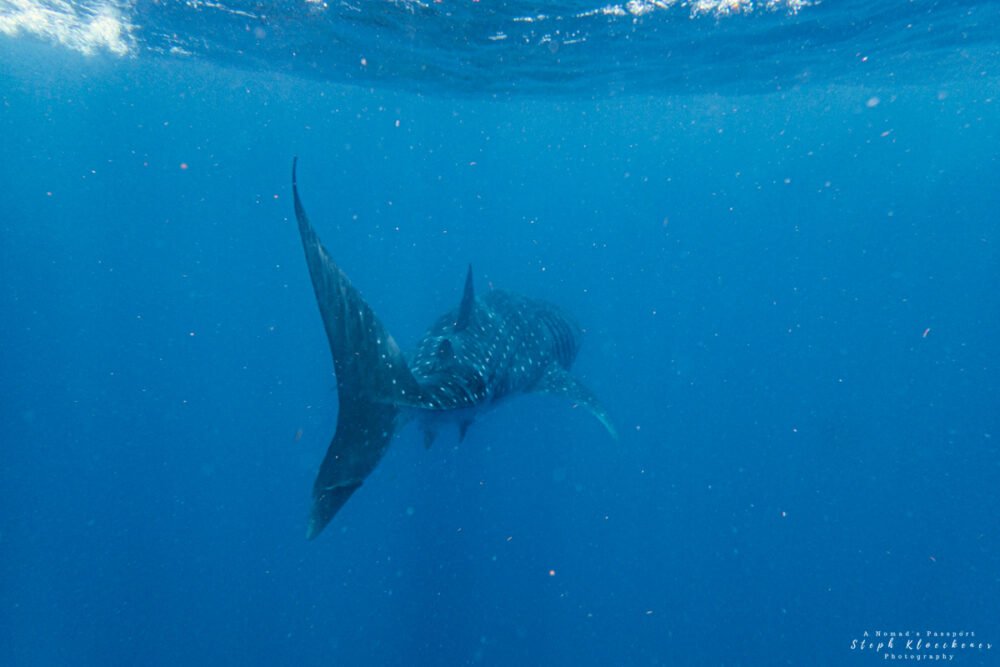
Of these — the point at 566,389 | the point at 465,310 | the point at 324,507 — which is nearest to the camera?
the point at 324,507

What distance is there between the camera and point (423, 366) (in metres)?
6.04

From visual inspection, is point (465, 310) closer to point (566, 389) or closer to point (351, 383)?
point (566, 389)

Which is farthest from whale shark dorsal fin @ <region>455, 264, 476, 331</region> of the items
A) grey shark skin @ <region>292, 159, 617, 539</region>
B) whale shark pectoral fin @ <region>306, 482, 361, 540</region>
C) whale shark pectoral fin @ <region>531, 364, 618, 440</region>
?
whale shark pectoral fin @ <region>306, 482, 361, 540</region>

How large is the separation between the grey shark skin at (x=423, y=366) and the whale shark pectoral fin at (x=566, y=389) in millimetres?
15

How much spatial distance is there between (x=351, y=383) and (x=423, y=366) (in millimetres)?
2184

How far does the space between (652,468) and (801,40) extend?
1276 cm

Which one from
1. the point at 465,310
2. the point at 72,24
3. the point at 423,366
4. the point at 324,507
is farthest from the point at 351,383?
the point at 72,24

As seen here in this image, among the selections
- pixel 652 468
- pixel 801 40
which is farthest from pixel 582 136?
pixel 652 468

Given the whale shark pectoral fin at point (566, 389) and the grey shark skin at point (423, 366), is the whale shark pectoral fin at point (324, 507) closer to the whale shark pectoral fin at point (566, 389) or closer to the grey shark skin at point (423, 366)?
the grey shark skin at point (423, 366)

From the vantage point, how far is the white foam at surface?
58.2 feet

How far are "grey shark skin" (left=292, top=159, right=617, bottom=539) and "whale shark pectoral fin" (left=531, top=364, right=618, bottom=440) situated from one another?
0.02 m

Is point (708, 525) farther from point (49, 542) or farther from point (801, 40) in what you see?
point (49, 542)

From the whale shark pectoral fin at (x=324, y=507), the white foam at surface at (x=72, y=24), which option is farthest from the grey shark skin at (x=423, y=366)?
the white foam at surface at (x=72, y=24)

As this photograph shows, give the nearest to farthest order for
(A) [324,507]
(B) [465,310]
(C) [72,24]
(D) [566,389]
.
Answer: (A) [324,507] < (B) [465,310] < (D) [566,389] < (C) [72,24]
